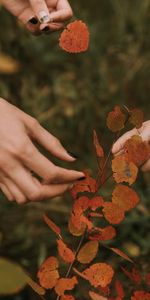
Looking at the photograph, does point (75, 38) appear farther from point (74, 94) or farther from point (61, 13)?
point (74, 94)

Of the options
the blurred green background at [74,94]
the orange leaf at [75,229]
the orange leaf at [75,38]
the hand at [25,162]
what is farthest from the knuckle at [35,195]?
the blurred green background at [74,94]

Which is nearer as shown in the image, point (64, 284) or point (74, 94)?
point (64, 284)

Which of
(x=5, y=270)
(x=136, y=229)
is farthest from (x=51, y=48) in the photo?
(x=5, y=270)

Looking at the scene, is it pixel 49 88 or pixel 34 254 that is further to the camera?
pixel 49 88

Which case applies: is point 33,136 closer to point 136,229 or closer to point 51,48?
point 136,229

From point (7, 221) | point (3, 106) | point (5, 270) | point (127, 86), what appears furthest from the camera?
point (127, 86)

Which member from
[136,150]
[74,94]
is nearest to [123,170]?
[136,150]

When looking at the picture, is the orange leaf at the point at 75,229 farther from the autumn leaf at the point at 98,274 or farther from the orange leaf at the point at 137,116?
the orange leaf at the point at 137,116
